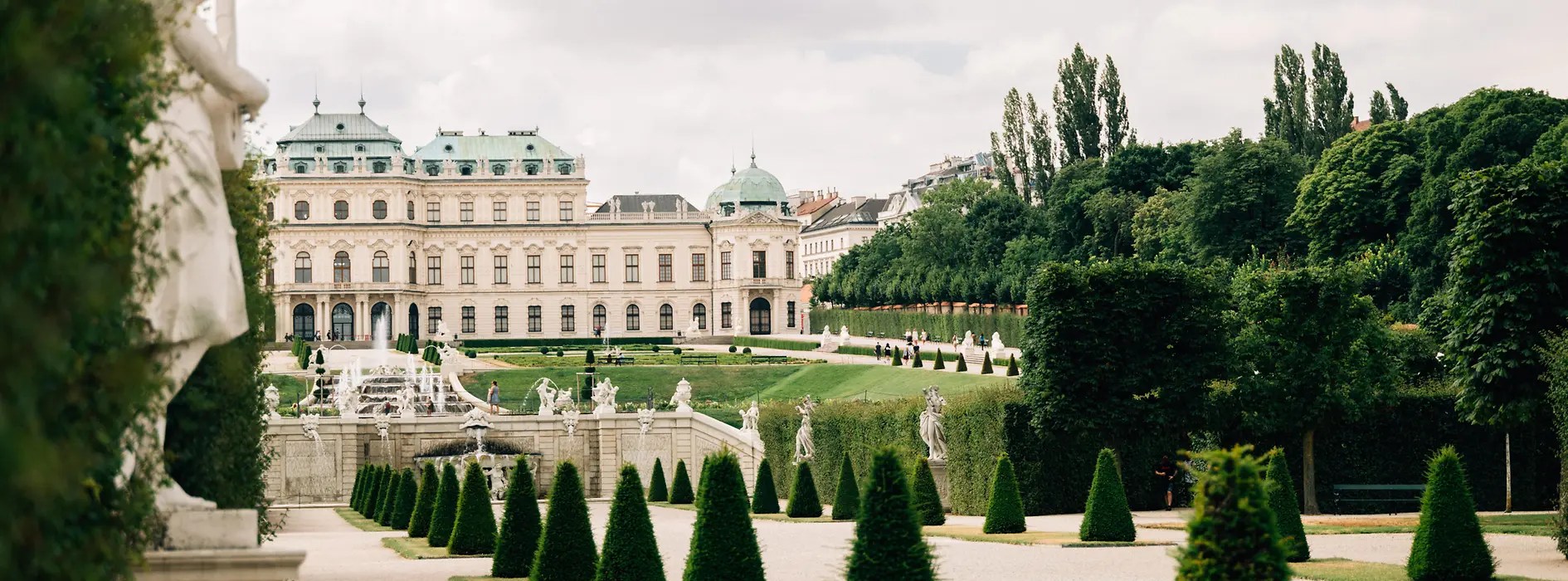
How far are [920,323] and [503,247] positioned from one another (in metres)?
22.0

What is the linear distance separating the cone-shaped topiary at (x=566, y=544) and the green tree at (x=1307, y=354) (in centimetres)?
1241

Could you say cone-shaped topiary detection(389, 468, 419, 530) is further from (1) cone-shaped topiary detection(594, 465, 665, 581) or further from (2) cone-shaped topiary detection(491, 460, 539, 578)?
(1) cone-shaped topiary detection(594, 465, 665, 581)

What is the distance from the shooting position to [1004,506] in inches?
799

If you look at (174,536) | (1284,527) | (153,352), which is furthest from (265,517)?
(1284,527)

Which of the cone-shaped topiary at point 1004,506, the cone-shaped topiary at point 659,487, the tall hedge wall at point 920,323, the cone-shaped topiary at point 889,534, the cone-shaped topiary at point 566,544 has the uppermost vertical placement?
the tall hedge wall at point 920,323

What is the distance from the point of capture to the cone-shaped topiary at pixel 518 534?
1547 cm

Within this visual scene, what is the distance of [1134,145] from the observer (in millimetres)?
55094

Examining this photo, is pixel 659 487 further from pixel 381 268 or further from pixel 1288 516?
pixel 381 268

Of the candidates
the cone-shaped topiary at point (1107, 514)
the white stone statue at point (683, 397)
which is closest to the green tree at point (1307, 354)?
the cone-shaped topiary at point (1107, 514)

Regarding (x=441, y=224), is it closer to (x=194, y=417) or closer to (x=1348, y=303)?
(x=1348, y=303)

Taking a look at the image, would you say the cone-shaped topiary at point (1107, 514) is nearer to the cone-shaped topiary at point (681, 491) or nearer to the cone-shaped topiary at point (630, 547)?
the cone-shaped topiary at point (630, 547)

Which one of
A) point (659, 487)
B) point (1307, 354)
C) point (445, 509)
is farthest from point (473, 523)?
Result: point (659, 487)

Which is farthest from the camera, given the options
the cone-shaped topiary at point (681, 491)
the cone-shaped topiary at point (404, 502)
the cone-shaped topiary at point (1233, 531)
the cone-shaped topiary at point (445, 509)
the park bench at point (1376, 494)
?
the cone-shaped topiary at point (681, 491)

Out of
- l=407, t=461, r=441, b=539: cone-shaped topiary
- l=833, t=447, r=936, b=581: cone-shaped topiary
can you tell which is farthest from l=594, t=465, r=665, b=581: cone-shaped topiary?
l=407, t=461, r=441, b=539: cone-shaped topiary
